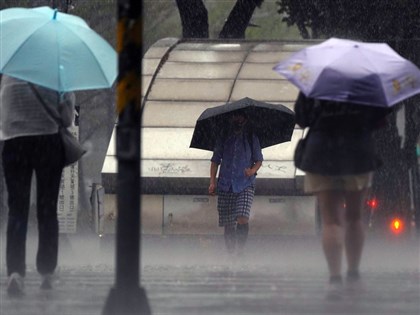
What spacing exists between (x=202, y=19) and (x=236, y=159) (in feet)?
31.4

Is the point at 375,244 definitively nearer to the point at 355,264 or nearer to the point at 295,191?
the point at 295,191

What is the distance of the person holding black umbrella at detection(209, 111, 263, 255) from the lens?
15445 mm

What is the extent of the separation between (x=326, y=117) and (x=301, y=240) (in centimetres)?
849

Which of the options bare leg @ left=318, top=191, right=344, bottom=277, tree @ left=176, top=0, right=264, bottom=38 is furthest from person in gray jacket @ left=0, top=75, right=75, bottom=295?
tree @ left=176, top=0, right=264, bottom=38

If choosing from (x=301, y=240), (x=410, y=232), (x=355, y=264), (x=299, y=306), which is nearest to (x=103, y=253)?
(x=301, y=240)

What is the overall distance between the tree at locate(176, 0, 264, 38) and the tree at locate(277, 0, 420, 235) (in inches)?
51.1

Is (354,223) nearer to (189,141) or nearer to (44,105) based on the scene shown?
(44,105)

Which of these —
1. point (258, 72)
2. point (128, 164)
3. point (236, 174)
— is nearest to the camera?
point (128, 164)

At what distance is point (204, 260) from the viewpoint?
16.7 meters

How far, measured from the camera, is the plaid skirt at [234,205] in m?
15.6

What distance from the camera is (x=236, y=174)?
608 inches

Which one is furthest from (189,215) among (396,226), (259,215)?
(396,226)

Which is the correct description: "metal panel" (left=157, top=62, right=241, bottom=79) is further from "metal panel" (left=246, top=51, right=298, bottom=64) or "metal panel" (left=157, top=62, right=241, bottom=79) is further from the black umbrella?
the black umbrella

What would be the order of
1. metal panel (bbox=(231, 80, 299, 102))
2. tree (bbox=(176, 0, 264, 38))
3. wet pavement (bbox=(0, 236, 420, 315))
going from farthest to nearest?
1. tree (bbox=(176, 0, 264, 38))
2. metal panel (bbox=(231, 80, 299, 102))
3. wet pavement (bbox=(0, 236, 420, 315))
